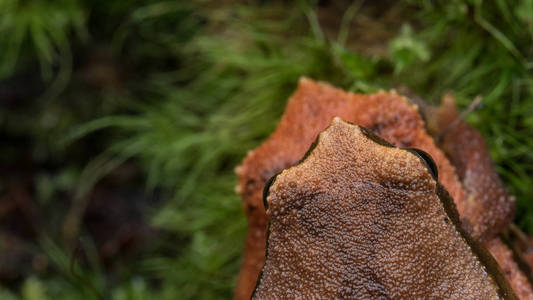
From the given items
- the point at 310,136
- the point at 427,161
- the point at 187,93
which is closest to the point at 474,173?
the point at 427,161

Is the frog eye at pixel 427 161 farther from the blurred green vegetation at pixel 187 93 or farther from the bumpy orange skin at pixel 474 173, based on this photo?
the blurred green vegetation at pixel 187 93

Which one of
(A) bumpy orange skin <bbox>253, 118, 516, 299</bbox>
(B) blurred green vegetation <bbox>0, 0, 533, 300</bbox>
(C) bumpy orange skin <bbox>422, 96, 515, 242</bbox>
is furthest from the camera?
(B) blurred green vegetation <bbox>0, 0, 533, 300</bbox>

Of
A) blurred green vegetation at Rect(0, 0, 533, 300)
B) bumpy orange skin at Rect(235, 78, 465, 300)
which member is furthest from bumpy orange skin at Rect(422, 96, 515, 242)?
blurred green vegetation at Rect(0, 0, 533, 300)

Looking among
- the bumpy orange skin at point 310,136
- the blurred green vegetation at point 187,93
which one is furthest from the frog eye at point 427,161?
the blurred green vegetation at point 187,93

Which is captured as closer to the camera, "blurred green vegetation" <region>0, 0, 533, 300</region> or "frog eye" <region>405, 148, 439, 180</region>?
"frog eye" <region>405, 148, 439, 180</region>

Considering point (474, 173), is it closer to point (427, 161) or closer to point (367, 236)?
point (427, 161)

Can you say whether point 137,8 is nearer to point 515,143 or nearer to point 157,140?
point 157,140

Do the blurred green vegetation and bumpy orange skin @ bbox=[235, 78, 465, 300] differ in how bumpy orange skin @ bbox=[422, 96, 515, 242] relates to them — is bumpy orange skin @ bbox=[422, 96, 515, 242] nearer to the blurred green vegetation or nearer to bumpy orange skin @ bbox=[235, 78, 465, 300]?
bumpy orange skin @ bbox=[235, 78, 465, 300]
